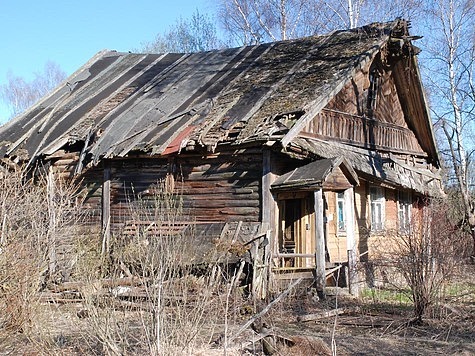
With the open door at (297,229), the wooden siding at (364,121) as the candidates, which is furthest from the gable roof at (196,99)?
the open door at (297,229)

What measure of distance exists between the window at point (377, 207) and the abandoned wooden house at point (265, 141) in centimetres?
3

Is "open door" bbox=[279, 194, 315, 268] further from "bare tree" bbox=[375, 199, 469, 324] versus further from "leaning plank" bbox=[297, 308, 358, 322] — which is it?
"bare tree" bbox=[375, 199, 469, 324]

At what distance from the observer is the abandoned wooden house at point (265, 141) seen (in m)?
13.9

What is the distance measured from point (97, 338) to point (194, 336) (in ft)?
3.21

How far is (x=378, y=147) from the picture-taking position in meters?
18.0

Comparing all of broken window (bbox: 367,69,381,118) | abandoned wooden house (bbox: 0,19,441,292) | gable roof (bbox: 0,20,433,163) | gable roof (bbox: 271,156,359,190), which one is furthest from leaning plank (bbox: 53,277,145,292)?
broken window (bbox: 367,69,381,118)

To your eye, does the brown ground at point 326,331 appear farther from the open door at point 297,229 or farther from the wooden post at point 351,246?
the open door at point 297,229

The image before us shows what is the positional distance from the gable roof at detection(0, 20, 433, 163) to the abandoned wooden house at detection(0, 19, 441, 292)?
5cm

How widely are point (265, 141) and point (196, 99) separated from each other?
11.7 ft

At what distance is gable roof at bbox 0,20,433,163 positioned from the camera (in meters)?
14.3

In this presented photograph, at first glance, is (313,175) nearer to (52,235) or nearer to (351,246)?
(351,246)

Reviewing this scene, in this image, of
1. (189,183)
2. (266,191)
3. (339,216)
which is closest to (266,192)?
(266,191)

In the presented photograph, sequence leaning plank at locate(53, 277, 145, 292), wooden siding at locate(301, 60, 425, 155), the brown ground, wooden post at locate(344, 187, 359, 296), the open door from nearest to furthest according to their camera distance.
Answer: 1. leaning plank at locate(53, 277, 145, 292)
2. the brown ground
3. wooden post at locate(344, 187, 359, 296)
4. the open door
5. wooden siding at locate(301, 60, 425, 155)

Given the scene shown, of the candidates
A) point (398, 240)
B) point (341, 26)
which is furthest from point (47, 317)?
point (341, 26)
